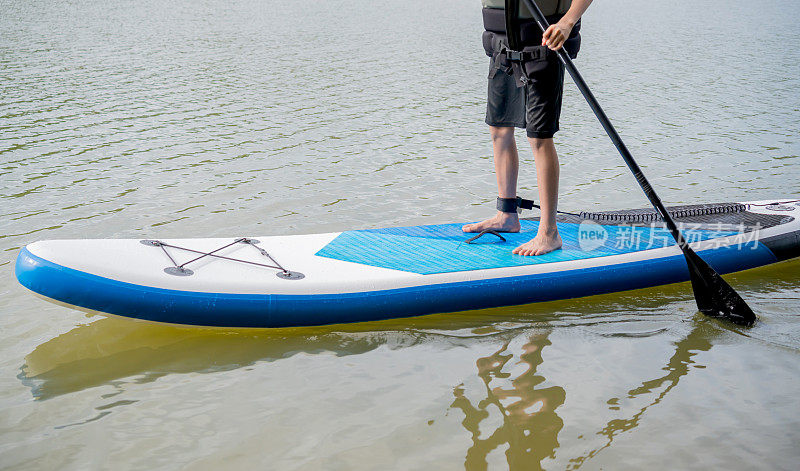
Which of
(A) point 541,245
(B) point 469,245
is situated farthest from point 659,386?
(B) point 469,245

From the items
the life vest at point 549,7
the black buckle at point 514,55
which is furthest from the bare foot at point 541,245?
the life vest at point 549,7

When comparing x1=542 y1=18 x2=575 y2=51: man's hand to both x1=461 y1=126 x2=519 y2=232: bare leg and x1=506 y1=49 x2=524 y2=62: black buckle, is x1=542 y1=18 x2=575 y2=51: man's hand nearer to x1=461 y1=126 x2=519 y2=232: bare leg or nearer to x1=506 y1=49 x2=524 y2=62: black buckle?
x1=506 y1=49 x2=524 y2=62: black buckle

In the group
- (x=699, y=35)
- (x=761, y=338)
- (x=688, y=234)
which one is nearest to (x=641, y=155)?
(x=688, y=234)

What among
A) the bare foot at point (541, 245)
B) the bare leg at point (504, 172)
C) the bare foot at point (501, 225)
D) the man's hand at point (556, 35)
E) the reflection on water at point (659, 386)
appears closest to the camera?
the reflection on water at point (659, 386)

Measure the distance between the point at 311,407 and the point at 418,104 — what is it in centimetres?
853

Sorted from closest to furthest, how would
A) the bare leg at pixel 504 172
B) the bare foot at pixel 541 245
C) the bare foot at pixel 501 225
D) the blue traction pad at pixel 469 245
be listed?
the blue traction pad at pixel 469 245, the bare foot at pixel 541 245, the bare leg at pixel 504 172, the bare foot at pixel 501 225

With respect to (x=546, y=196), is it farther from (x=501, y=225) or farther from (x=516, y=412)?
(x=516, y=412)

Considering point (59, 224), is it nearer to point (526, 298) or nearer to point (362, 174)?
point (362, 174)

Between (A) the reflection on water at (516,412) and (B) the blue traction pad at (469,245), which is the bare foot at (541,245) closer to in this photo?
(B) the blue traction pad at (469,245)

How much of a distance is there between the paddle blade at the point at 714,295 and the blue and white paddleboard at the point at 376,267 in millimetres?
260

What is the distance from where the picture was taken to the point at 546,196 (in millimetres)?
4445

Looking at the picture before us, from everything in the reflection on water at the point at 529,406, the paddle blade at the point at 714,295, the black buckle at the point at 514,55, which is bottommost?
the reflection on water at the point at 529,406

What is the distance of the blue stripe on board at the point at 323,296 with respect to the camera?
11.9 feet

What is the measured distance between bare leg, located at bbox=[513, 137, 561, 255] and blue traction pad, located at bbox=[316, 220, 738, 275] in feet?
0.18
